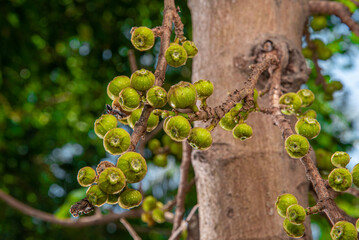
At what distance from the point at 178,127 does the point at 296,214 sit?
279 millimetres

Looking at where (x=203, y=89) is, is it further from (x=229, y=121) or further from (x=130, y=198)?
(x=130, y=198)

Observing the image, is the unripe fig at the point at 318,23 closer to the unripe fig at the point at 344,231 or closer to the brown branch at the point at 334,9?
the brown branch at the point at 334,9

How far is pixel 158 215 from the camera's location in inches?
69.7

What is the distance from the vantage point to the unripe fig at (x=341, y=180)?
0.69 m

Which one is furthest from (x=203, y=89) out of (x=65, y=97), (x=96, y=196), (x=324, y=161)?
(x=65, y=97)

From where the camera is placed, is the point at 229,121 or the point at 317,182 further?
the point at 229,121

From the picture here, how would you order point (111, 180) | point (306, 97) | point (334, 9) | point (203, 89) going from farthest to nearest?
point (334, 9)
point (306, 97)
point (203, 89)
point (111, 180)

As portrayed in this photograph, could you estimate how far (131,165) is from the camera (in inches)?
23.1

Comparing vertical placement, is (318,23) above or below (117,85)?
above

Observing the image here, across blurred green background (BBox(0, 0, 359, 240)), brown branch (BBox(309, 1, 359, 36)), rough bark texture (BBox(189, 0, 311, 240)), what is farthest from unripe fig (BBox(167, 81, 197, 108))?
blurred green background (BBox(0, 0, 359, 240))

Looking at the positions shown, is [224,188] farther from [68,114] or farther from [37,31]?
[68,114]

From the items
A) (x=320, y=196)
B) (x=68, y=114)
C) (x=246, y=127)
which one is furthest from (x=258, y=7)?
(x=68, y=114)

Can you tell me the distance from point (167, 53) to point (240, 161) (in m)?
0.48

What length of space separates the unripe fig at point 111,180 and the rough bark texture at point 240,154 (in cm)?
55
